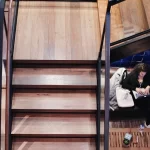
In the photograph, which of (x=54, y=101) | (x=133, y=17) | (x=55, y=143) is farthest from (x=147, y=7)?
(x=55, y=143)

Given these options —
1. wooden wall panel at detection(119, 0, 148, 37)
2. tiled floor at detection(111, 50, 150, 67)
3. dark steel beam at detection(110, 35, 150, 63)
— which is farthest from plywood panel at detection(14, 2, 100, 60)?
tiled floor at detection(111, 50, 150, 67)

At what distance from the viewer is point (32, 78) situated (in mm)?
3615

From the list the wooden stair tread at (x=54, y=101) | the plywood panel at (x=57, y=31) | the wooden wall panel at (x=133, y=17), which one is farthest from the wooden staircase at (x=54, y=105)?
the wooden wall panel at (x=133, y=17)

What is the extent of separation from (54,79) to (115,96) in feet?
4.15

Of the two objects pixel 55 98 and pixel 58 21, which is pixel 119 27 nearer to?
pixel 58 21

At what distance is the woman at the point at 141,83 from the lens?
173 inches

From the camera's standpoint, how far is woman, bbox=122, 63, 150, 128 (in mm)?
4402

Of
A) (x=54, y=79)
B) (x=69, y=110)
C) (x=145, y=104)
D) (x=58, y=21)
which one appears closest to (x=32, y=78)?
(x=54, y=79)

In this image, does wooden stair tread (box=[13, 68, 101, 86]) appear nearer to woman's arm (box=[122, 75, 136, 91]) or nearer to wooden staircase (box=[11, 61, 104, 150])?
wooden staircase (box=[11, 61, 104, 150])

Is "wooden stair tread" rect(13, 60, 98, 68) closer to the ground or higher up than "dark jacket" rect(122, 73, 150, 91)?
higher up

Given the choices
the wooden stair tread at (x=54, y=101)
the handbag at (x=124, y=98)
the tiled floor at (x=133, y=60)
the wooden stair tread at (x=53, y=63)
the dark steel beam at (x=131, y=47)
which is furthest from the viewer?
the tiled floor at (x=133, y=60)

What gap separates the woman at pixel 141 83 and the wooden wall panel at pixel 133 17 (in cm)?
84

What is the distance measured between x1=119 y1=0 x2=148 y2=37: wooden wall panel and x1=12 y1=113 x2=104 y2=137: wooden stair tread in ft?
3.63

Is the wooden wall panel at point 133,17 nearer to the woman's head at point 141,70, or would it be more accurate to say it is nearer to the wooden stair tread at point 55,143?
the woman's head at point 141,70
